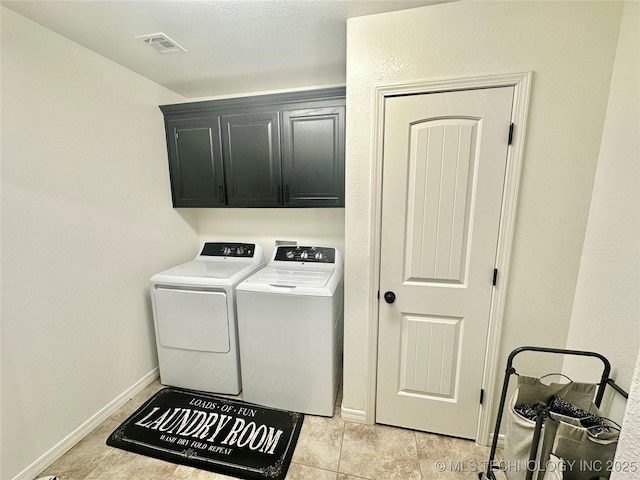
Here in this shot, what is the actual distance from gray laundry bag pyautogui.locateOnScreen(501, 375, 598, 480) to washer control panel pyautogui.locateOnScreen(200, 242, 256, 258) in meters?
2.05

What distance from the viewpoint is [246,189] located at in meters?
2.25

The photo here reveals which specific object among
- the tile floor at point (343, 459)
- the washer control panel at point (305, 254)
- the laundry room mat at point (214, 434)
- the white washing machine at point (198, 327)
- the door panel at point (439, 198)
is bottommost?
the tile floor at point (343, 459)

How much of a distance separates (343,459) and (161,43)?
2.81m

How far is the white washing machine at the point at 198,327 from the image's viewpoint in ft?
6.46

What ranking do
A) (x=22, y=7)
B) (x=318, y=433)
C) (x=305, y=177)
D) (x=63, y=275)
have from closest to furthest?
1. (x=22, y=7)
2. (x=63, y=275)
3. (x=318, y=433)
4. (x=305, y=177)

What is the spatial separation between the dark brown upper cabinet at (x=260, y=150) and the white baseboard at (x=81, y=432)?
5.13 feet

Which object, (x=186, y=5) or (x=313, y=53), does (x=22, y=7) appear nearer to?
(x=186, y=5)

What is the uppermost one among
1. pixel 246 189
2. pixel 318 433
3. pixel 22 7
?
pixel 22 7

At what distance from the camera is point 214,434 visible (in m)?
1.74

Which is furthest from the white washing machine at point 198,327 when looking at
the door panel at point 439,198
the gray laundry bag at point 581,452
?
the gray laundry bag at point 581,452

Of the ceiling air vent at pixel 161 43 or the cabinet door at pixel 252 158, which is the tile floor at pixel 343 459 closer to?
the cabinet door at pixel 252 158

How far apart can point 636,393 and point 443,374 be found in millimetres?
1204

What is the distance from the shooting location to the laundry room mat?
5.12 ft

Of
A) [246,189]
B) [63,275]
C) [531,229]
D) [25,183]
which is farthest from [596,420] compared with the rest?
[25,183]
